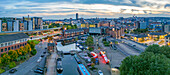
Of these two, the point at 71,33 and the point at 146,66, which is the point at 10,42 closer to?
the point at 146,66

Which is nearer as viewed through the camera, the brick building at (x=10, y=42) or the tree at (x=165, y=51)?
the tree at (x=165, y=51)

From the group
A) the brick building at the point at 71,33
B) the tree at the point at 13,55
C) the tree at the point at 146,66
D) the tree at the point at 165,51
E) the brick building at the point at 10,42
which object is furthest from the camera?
the brick building at the point at 71,33

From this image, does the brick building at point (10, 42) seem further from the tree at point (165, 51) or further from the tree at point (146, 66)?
the tree at point (165, 51)

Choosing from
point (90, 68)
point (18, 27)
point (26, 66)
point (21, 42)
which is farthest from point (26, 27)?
point (90, 68)

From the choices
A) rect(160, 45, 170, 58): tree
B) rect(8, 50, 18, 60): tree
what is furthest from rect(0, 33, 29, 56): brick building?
rect(160, 45, 170, 58): tree

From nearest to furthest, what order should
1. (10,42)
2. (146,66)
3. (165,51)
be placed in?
(146,66), (165,51), (10,42)

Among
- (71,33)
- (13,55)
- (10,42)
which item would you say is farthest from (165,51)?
(71,33)

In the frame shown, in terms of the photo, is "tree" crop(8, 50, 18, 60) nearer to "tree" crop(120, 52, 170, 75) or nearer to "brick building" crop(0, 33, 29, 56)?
"brick building" crop(0, 33, 29, 56)

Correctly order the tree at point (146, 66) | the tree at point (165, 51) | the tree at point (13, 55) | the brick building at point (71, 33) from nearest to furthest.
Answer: the tree at point (146, 66) < the tree at point (165, 51) < the tree at point (13, 55) < the brick building at point (71, 33)

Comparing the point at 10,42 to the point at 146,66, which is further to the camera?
the point at 10,42

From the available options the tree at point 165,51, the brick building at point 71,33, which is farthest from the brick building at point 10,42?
the brick building at point 71,33

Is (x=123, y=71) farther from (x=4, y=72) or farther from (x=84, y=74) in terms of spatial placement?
(x=4, y=72)
